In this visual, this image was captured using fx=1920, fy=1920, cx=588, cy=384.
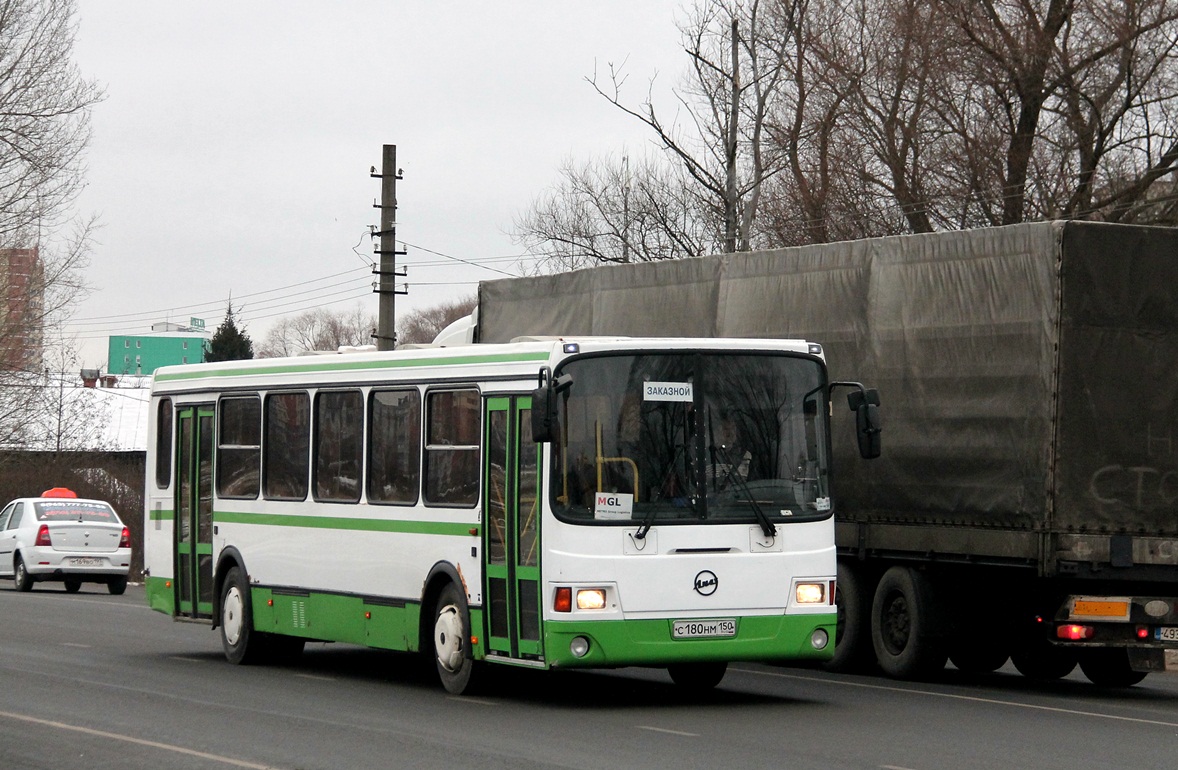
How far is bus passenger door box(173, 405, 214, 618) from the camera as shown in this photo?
1738 centimetres

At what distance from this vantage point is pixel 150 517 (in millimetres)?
18453

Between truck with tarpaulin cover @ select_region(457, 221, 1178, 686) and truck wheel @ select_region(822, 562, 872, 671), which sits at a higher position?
truck with tarpaulin cover @ select_region(457, 221, 1178, 686)

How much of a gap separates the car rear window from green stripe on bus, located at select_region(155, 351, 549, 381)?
47.3 ft

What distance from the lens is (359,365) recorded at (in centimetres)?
1524

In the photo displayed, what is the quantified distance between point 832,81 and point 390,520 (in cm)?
2101

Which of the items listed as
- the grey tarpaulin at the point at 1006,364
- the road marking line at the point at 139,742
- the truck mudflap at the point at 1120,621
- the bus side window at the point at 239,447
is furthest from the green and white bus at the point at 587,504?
the road marking line at the point at 139,742

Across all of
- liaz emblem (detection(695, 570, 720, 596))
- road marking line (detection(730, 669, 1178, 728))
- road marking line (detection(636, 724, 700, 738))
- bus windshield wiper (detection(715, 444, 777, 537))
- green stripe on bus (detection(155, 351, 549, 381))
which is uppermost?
green stripe on bus (detection(155, 351, 549, 381))

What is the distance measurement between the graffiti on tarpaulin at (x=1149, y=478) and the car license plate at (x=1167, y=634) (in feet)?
3.27

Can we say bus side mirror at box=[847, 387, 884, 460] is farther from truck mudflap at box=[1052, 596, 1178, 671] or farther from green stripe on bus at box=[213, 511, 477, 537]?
green stripe on bus at box=[213, 511, 477, 537]

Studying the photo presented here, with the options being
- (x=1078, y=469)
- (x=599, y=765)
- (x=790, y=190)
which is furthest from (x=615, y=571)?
(x=790, y=190)

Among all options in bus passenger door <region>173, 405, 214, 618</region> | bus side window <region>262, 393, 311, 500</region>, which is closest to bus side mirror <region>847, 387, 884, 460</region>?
bus side window <region>262, 393, 311, 500</region>

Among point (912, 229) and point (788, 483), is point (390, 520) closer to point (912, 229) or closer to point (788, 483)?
point (788, 483)

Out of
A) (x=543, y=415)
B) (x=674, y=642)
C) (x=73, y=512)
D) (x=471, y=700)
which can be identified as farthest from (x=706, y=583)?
(x=73, y=512)

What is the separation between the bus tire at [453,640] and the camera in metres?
13.5
